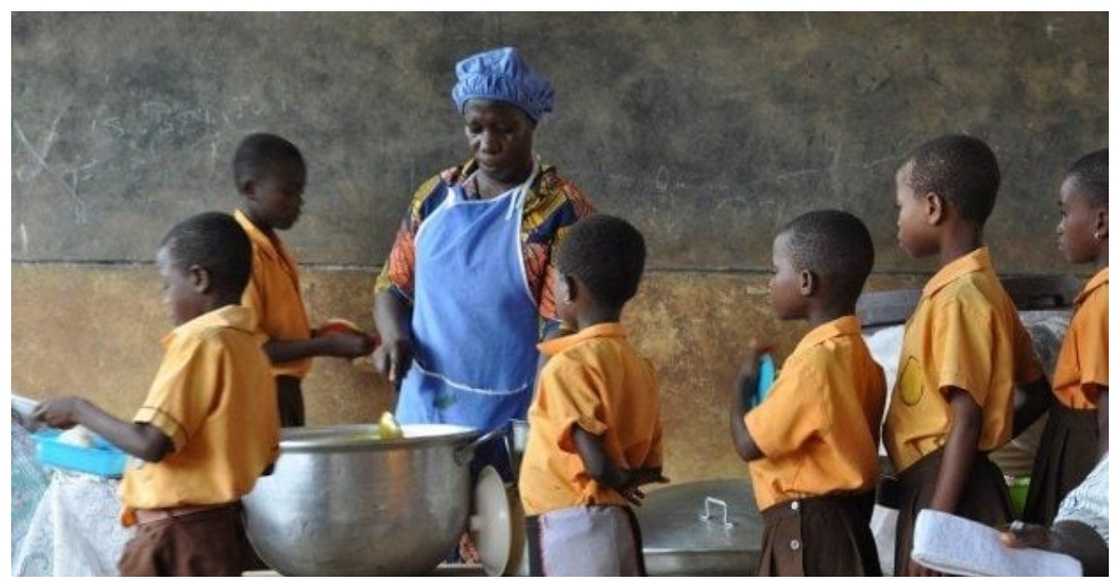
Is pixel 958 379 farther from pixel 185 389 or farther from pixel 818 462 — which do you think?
pixel 185 389

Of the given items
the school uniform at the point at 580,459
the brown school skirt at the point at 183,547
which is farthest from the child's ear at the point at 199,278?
Result: the school uniform at the point at 580,459

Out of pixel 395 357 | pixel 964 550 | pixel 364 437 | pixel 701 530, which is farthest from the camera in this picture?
pixel 395 357

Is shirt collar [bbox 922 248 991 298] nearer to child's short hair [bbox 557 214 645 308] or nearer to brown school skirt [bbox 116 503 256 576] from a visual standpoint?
child's short hair [bbox 557 214 645 308]

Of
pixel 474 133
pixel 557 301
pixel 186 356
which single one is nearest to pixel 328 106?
pixel 474 133

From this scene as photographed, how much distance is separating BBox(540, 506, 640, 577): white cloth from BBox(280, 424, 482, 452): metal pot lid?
26cm

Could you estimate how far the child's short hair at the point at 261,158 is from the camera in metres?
4.44

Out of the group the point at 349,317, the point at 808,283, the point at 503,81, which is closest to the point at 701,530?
the point at 808,283

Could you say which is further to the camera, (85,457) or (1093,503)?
(85,457)

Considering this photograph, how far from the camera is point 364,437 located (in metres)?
3.76

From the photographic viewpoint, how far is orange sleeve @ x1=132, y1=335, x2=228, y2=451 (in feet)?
10.6

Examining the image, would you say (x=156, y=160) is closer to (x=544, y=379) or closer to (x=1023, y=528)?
(x=544, y=379)

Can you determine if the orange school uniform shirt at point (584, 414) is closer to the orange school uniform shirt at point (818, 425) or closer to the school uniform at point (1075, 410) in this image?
the orange school uniform shirt at point (818, 425)

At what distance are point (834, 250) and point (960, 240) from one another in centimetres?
25
